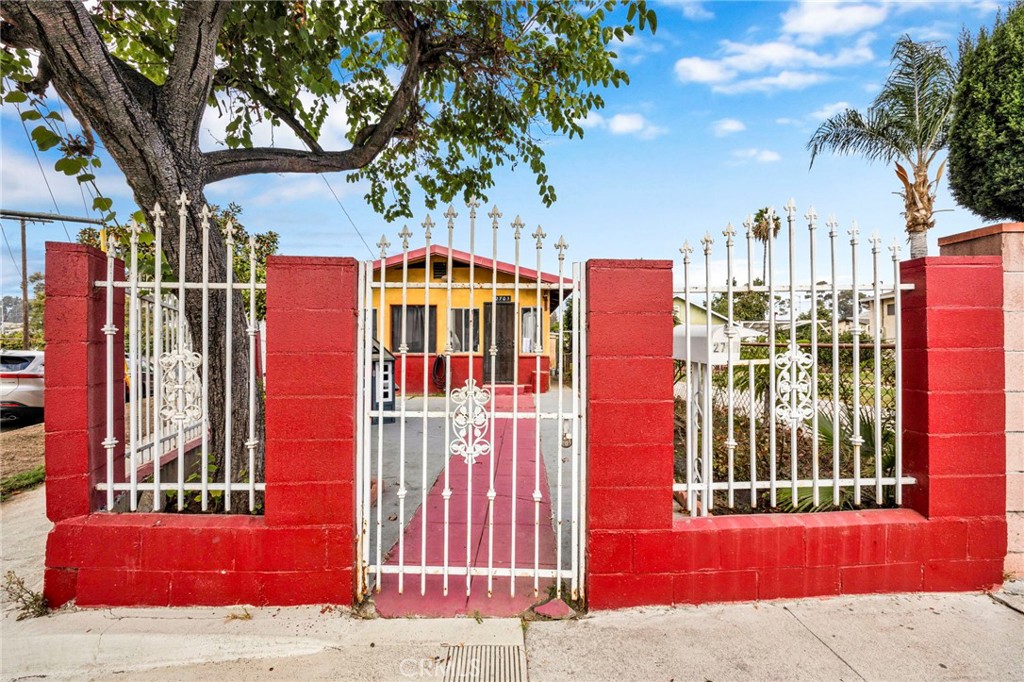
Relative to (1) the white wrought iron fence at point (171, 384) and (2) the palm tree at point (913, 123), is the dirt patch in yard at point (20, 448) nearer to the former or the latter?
(1) the white wrought iron fence at point (171, 384)

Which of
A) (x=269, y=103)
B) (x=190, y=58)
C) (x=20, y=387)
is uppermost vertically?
(x=269, y=103)

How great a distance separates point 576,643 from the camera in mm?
2414

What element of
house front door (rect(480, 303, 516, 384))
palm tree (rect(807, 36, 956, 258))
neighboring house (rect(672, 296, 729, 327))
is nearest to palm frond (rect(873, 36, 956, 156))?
palm tree (rect(807, 36, 956, 258))

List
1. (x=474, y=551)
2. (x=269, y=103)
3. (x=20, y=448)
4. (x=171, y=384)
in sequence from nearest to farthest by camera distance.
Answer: (x=171, y=384) → (x=474, y=551) → (x=269, y=103) → (x=20, y=448)

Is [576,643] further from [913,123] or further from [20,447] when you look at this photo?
[913,123]

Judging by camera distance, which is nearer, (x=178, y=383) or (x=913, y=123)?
(x=178, y=383)

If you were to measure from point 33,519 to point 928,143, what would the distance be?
56.8 feet

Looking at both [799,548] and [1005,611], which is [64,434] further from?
[1005,611]

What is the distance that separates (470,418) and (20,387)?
1101cm

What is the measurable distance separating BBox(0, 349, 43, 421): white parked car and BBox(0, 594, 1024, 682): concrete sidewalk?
915 centimetres

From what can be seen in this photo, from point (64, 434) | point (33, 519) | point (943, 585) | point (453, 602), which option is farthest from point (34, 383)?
point (943, 585)

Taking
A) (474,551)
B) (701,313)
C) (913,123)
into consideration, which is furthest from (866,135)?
(474,551)

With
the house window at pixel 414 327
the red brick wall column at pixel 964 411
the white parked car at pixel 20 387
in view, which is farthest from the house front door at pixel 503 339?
the red brick wall column at pixel 964 411

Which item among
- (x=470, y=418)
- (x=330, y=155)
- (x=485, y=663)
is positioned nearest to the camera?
(x=485, y=663)
